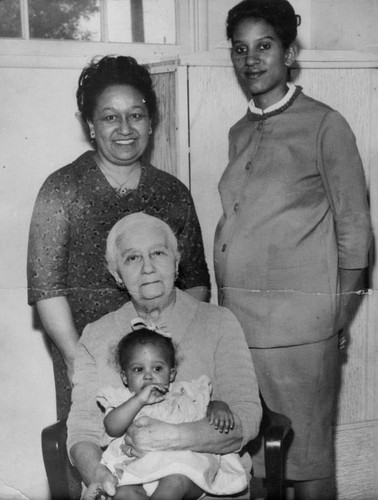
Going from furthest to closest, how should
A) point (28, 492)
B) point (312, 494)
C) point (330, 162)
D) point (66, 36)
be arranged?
point (28, 492) < point (66, 36) < point (312, 494) < point (330, 162)

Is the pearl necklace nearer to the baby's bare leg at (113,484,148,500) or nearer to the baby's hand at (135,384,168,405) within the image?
the baby's hand at (135,384,168,405)

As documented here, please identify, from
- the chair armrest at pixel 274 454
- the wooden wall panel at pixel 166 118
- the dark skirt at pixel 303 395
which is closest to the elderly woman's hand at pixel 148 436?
the chair armrest at pixel 274 454

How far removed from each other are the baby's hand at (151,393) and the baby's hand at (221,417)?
15 centimetres

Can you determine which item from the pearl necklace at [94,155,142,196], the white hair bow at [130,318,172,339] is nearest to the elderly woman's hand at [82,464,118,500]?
the white hair bow at [130,318,172,339]

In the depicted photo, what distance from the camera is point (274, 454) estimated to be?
160cm

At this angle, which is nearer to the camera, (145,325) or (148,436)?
(148,436)

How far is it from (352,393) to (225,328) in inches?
38.0

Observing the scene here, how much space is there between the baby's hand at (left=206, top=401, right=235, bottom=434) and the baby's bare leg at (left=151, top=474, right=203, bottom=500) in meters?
0.16

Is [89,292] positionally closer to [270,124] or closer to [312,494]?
[270,124]

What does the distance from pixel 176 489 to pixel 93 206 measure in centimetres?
92

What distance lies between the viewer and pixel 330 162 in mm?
1864

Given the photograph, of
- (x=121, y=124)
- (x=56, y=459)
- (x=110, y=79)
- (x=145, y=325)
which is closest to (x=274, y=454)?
(x=145, y=325)

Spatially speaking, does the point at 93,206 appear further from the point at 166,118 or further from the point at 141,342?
the point at 141,342

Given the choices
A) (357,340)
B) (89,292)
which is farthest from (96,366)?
(357,340)
